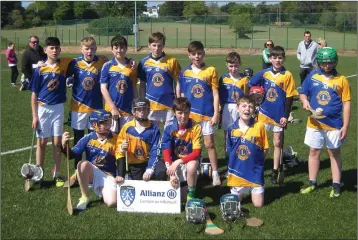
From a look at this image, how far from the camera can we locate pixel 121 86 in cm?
620

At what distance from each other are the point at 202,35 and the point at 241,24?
428 cm

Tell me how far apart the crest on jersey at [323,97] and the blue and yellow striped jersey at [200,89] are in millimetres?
1332

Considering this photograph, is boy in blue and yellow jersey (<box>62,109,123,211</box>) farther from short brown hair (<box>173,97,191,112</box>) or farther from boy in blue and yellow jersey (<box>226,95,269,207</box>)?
boy in blue and yellow jersey (<box>226,95,269,207</box>)

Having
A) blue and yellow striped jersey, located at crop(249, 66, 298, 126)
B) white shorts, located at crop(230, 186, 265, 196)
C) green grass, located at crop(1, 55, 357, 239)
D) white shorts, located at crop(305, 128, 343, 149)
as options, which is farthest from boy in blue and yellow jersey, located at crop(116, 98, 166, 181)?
white shorts, located at crop(305, 128, 343, 149)

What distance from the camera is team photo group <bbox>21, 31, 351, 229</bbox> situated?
216 inches

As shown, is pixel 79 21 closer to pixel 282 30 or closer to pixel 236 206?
pixel 282 30

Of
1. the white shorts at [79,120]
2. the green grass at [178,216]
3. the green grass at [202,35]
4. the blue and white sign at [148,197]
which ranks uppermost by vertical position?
the green grass at [202,35]

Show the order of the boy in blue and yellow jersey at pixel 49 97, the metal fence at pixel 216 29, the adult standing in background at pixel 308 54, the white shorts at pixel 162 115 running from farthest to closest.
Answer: the metal fence at pixel 216 29
the adult standing in background at pixel 308 54
the white shorts at pixel 162 115
the boy in blue and yellow jersey at pixel 49 97

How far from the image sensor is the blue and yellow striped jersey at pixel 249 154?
5.48 metres

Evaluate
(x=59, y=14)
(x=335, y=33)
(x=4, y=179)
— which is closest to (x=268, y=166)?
(x=4, y=179)

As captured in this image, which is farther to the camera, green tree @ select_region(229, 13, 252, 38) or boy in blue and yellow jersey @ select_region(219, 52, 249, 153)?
green tree @ select_region(229, 13, 252, 38)

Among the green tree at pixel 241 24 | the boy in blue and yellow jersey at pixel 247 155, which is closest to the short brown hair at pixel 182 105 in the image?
the boy in blue and yellow jersey at pixel 247 155

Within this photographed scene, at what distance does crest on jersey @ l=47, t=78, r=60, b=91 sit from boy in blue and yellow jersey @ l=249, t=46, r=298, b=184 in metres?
2.61

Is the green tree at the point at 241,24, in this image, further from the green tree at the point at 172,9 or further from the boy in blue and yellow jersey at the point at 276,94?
the boy in blue and yellow jersey at the point at 276,94
